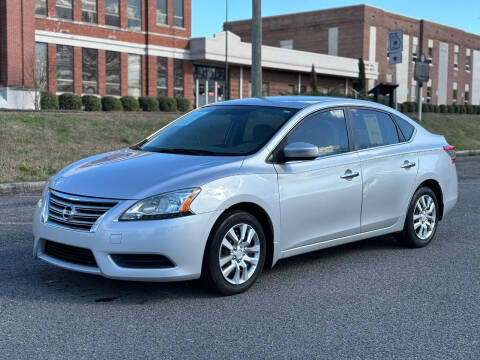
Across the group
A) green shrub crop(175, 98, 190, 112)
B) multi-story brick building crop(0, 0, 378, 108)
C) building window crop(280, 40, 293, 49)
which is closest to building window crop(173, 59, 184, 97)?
multi-story brick building crop(0, 0, 378, 108)

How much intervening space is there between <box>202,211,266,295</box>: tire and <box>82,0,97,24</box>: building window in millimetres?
30527

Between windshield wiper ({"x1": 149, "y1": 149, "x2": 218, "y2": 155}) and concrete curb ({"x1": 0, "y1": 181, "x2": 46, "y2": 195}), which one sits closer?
windshield wiper ({"x1": 149, "y1": 149, "x2": 218, "y2": 155})

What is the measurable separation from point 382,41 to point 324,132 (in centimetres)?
5076

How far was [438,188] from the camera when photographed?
7414mm

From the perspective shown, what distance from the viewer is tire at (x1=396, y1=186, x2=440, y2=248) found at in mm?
6992

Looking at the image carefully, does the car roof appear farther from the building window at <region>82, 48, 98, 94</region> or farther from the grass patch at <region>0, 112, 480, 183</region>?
the building window at <region>82, 48, 98, 94</region>

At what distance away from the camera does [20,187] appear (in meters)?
12.6

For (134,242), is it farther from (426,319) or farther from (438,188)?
(438,188)

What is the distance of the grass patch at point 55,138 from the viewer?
14.5 meters

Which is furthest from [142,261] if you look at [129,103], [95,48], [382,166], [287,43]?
[287,43]

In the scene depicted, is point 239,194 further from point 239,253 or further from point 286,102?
point 286,102

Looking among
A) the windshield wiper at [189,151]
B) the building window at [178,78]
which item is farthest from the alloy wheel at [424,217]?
the building window at [178,78]

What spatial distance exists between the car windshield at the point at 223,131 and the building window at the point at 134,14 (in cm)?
3078

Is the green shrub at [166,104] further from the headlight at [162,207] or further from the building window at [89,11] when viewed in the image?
the headlight at [162,207]
